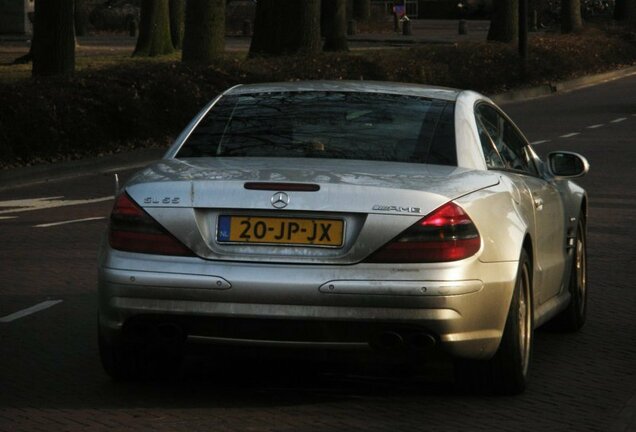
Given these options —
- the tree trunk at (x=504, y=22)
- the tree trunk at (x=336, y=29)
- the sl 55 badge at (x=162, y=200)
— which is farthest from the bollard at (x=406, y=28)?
the sl 55 badge at (x=162, y=200)

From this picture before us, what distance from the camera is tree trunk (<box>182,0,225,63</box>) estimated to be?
31.4 metres

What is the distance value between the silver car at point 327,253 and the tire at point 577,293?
152 cm

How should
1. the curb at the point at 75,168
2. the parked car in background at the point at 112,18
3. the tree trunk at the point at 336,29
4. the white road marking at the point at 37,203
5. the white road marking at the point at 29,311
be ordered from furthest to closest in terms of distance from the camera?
the parked car in background at the point at 112,18 → the tree trunk at the point at 336,29 → the curb at the point at 75,168 → the white road marking at the point at 37,203 → the white road marking at the point at 29,311

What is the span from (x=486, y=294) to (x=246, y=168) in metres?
1.16

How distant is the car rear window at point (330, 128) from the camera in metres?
7.91

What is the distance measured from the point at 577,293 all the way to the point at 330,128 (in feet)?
7.33

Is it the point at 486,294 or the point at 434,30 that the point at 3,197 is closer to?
the point at 486,294

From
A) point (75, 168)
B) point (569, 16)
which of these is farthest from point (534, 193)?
point (569, 16)

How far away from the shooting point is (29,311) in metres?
10.4

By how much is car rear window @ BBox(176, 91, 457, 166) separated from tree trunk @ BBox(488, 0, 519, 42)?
128ft

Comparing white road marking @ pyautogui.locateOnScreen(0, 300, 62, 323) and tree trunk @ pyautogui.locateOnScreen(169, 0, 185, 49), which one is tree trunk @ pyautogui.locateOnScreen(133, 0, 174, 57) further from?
white road marking @ pyautogui.locateOnScreen(0, 300, 62, 323)

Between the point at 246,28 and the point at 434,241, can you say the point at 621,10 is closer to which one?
the point at 246,28

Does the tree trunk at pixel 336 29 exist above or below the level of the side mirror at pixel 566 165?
below

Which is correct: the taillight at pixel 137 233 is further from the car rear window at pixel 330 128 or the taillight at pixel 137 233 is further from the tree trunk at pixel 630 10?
the tree trunk at pixel 630 10
